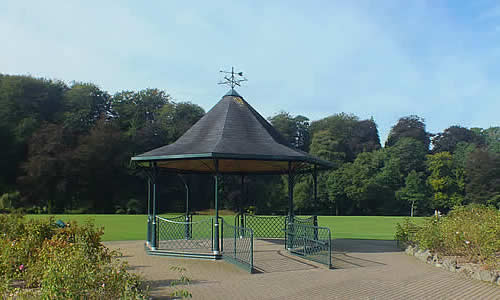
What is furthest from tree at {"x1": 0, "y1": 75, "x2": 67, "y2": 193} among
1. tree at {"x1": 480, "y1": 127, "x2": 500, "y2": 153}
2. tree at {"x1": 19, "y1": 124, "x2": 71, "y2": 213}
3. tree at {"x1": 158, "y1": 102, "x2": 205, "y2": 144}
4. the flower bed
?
tree at {"x1": 480, "y1": 127, "x2": 500, "y2": 153}

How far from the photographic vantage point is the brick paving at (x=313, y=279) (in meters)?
8.16

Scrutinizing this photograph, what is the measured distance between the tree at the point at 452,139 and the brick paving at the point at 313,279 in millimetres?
54146

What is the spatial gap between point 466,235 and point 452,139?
55739 mm

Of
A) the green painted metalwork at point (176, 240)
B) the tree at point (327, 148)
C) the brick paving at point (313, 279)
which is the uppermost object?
the tree at point (327, 148)

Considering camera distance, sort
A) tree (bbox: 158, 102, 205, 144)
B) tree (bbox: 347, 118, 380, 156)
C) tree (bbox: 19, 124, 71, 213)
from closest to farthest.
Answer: tree (bbox: 19, 124, 71, 213), tree (bbox: 158, 102, 205, 144), tree (bbox: 347, 118, 380, 156)

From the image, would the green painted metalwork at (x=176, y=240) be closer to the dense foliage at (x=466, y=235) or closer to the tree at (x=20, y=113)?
the dense foliage at (x=466, y=235)

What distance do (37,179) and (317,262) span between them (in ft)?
132

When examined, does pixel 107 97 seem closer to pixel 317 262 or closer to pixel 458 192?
pixel 458 192

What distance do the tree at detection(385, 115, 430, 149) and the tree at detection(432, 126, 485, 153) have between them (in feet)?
5.35

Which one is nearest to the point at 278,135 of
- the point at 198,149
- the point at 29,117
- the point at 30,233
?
the point at 198,149

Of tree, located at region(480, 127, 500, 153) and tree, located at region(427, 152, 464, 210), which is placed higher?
tree, located at region(480, 127, 500, 153)

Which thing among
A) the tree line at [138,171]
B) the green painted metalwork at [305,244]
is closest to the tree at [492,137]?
the tree line at [138,171]

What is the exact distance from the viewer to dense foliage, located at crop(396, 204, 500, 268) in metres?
11.0

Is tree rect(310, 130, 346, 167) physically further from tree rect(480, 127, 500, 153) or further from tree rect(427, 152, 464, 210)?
tree rect(480, 127, 500, 153)
